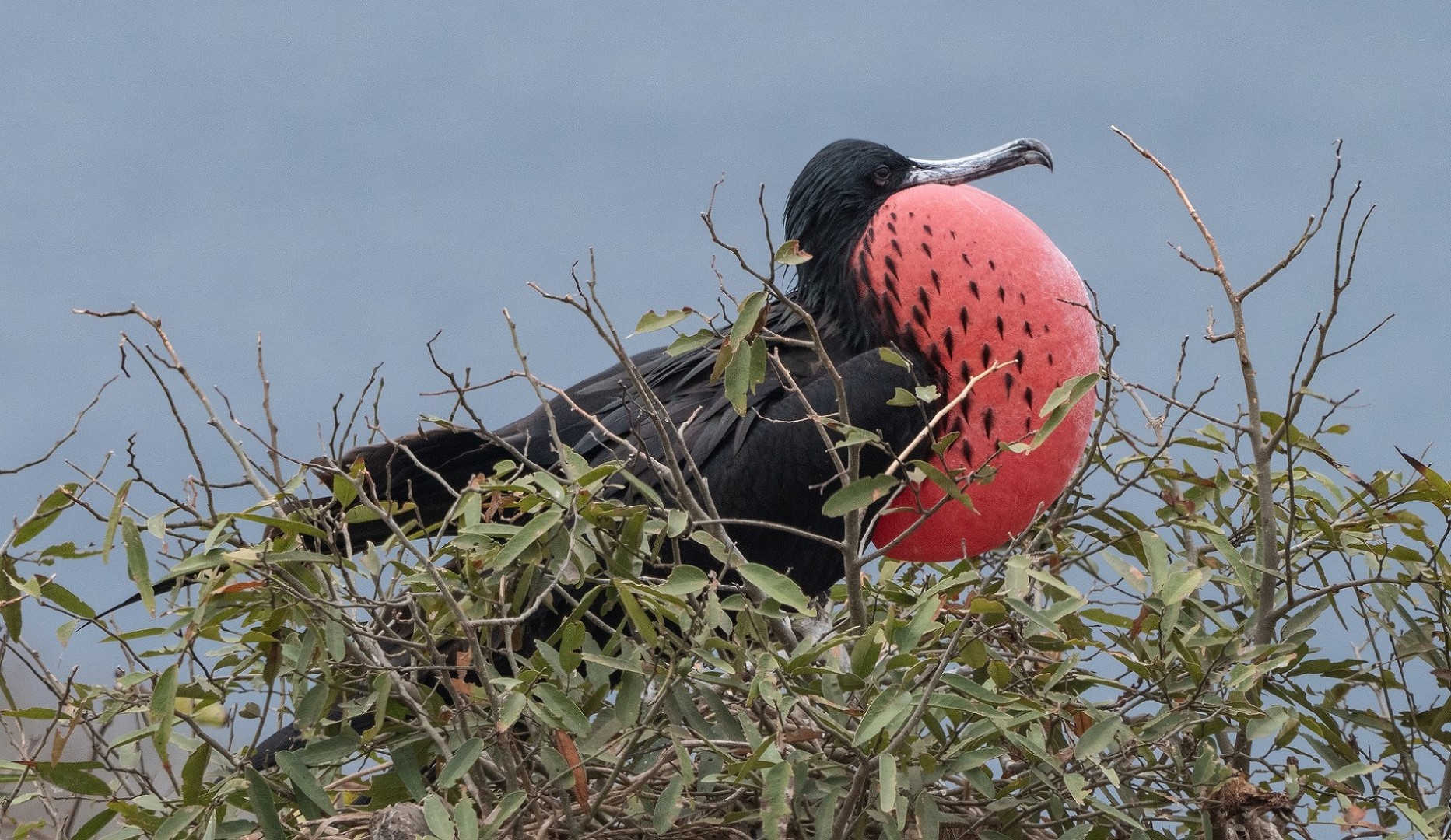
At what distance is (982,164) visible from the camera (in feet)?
9.73

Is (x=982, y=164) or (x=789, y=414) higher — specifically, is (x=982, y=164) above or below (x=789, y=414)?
above

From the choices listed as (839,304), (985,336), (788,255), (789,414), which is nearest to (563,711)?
(788,255)

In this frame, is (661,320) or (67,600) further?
(67,600)

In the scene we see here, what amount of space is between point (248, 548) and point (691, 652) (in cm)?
54

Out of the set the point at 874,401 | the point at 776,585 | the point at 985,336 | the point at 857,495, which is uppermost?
the point at 985,336

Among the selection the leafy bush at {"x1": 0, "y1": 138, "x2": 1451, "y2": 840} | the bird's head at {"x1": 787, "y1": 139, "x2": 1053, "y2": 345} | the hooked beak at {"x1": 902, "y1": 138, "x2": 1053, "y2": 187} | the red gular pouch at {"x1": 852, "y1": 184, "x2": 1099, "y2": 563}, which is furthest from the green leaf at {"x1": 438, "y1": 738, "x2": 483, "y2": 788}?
the hooked beak at {"x1": 902, "y1": 138, "x2": 1053, "y2": 187}

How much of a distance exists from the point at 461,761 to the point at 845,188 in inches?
56.6

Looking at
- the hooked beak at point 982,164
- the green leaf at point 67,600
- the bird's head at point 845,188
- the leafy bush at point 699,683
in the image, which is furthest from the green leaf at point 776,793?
the hooked beak at point 982,164

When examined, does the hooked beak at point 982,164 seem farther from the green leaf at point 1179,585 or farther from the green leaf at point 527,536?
the green leaf at point 527,536

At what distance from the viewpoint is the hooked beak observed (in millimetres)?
2936

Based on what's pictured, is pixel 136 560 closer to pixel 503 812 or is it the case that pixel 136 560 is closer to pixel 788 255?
pixel 503 812

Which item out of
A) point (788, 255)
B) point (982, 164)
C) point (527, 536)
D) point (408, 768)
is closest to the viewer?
point (527, 536)

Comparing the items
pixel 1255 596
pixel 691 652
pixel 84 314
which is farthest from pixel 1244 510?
pixel 84 314

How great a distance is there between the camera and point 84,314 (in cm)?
218
